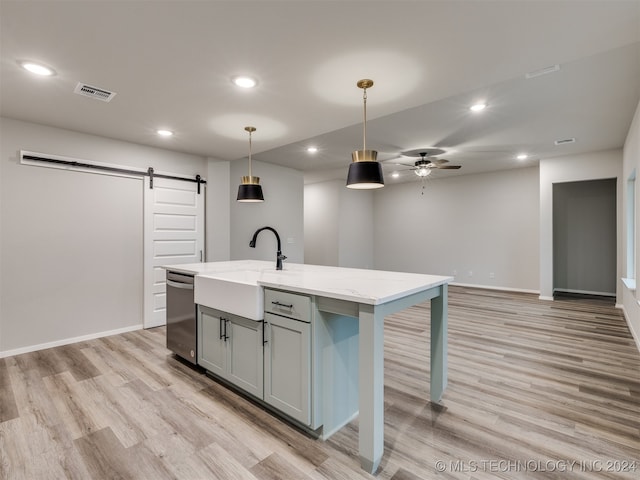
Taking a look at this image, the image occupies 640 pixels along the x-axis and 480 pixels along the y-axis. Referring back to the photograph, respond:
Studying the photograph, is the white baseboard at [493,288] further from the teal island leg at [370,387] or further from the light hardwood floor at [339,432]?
the teal island leg at [370,387]

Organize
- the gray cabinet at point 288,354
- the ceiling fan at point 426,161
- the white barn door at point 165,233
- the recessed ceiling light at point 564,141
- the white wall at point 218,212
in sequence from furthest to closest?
the ceiling fan at point 426,161 → the white wall at point 218,212 → the recessed ceiling light at point 564,141 → the white barn door at point 165,233 → the gray cabinet at point 288,354

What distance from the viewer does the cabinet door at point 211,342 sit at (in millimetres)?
2580

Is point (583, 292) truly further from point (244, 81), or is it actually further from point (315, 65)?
point (244, 81)

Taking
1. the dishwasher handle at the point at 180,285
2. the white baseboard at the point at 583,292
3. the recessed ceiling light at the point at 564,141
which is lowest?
the white baseboard at the point at 583,292

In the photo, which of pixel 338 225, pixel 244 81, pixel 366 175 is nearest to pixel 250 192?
pixel 244 81

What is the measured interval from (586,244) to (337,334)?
23.7ft

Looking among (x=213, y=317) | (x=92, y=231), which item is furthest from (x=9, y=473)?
(x=92, y=231)

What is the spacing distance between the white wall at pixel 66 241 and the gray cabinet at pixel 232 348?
2.03 meters

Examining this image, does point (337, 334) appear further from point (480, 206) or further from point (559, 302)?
point (480, 206)

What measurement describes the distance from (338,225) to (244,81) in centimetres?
589

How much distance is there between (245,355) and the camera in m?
2.37

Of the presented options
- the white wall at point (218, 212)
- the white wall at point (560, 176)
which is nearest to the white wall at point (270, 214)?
the white wall at point (218, 212)

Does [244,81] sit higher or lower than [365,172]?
higher

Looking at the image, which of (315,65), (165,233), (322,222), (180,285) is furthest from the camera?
(322,222)
